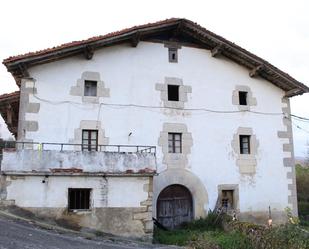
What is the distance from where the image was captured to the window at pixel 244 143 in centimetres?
1616

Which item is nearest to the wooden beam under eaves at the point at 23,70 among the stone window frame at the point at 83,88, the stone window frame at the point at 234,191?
the stone window frame at the point at 83,88

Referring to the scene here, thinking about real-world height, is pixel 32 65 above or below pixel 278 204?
above

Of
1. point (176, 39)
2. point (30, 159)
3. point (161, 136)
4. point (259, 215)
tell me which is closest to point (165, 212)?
point (161, 136)

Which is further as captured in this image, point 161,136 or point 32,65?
point 161,136

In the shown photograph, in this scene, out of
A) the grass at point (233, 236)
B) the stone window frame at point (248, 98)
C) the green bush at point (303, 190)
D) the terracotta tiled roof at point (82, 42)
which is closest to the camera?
the grass at point (233, 236)

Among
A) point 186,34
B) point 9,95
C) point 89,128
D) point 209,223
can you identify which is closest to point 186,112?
point 186,34

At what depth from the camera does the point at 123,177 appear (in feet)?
39.9

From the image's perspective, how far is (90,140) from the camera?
46.3 ft

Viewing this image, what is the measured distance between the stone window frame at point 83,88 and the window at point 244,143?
5843mm

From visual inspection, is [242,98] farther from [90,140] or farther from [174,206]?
[90,140]

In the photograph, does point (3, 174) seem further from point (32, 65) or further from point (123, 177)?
point (32, 65)

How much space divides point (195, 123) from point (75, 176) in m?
5.73

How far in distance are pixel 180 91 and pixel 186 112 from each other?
88cm

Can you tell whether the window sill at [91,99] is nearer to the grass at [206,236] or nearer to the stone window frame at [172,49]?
the stone window frame at [172,49]
